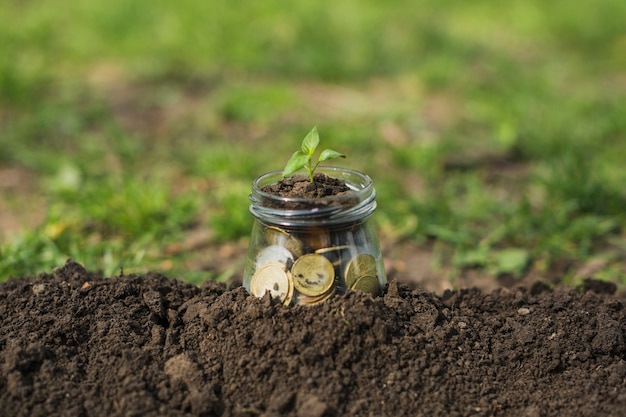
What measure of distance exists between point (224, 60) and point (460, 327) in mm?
5764

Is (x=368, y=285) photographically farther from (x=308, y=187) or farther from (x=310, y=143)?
(x=310, y=143)

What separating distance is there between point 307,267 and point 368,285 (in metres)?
0.25

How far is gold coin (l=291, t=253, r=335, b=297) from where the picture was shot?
250cm

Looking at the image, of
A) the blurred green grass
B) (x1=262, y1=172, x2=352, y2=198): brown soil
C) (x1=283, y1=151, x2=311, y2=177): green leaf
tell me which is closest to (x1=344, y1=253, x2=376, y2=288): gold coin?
(x1=262, y1=172, x2=352, y2=198): brown soil

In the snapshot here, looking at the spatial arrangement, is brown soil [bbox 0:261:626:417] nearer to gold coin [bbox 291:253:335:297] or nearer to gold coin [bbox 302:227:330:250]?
gold coin [bbox 291:253:335:297]

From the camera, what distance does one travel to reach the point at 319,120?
646 cm

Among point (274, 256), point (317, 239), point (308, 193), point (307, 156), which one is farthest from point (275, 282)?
point (307, 156)

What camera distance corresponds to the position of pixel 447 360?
98.1 inches

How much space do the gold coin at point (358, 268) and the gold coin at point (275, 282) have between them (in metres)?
0.19

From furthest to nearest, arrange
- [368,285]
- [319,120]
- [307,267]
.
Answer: [319,120]
[368,285]
[307,267]

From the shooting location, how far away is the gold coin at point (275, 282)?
99.7 inches

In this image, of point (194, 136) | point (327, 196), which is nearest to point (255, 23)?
point (194, 136)

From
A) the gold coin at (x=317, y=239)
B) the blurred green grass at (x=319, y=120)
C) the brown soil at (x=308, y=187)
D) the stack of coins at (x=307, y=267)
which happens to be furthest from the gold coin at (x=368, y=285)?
the blurred green grass at (x=319, y=120)

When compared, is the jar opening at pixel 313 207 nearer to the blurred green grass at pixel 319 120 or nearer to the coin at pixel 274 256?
the coin at pixel 274 256
